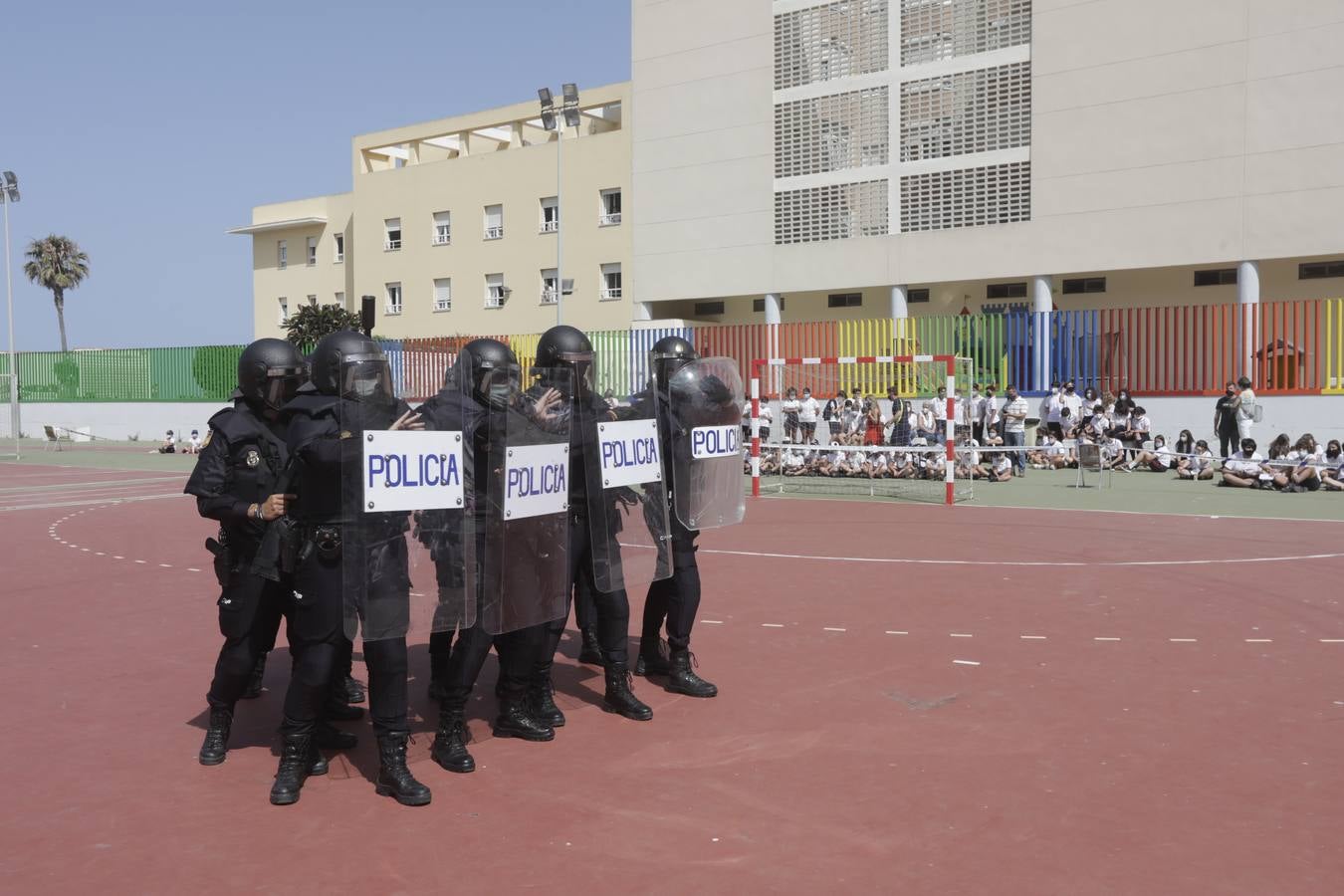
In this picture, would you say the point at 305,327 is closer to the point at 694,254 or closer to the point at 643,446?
the point at 694,254

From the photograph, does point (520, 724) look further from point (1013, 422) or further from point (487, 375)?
point (1013, 422)

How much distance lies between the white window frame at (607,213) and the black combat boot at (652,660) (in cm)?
3721

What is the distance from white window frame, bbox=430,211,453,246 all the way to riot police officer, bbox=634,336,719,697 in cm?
4277

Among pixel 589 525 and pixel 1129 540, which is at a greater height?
pixel 589 525

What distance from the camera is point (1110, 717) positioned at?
6.25 m

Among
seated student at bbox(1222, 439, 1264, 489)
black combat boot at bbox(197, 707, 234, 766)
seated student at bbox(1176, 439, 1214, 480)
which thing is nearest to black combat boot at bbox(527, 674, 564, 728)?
black combat boot at bbox(197, 707, 234, 766)

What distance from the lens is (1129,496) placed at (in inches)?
761

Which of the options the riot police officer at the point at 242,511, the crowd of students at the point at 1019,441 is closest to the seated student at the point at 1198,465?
the crowd of students at the point at 1019,441

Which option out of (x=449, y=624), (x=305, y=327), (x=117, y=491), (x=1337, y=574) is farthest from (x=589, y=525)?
(x=305, y=327)

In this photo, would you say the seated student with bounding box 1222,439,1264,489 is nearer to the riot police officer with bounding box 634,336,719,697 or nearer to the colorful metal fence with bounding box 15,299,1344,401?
the colorful metal fence with bounding box 15,299,1344,401

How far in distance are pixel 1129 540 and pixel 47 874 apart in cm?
1174

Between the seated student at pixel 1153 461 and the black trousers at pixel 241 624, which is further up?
the black trousers at pixel 241 624

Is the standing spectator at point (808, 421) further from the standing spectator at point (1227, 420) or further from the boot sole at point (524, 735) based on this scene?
the boot sole at point (524, 735)

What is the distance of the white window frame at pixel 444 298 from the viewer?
4851cm
